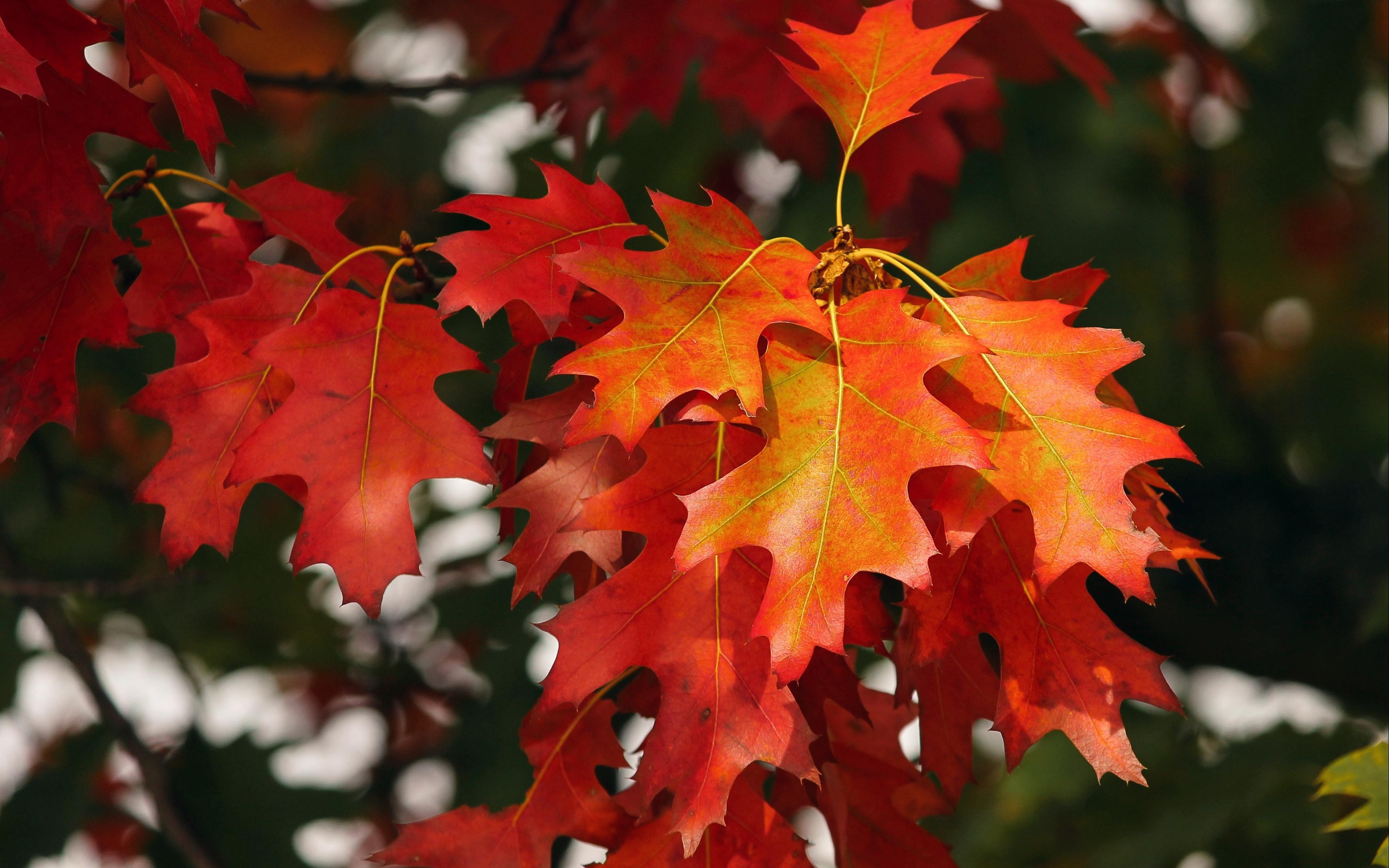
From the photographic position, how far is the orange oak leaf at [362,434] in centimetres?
101

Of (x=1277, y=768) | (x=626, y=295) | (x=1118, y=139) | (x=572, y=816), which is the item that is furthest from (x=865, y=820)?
(x=1118, y=139)

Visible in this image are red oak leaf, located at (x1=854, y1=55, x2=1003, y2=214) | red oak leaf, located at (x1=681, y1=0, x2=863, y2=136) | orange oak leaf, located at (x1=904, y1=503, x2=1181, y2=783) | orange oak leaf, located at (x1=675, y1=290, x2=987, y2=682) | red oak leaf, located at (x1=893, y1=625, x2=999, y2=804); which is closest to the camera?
orange oak leaf, located at (x1=675, y1=290, x2=987, y2=682)

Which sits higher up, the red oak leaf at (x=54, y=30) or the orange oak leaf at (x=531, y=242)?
the red oak leaf at (x=54, y=30)

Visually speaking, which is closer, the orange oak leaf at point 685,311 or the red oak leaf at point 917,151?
the orange oak leaf at point 685,311

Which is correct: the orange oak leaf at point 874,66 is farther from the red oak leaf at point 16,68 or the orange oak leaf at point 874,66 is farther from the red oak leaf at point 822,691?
the red oak leaf at point 16,68

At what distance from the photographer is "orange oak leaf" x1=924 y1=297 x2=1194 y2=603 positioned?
2.98 ft

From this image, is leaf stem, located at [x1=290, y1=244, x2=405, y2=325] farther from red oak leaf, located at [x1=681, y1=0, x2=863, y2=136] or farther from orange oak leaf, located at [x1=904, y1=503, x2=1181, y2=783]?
red oak leaf, located at [x1=681, y1=0, x2=863, y2=136]

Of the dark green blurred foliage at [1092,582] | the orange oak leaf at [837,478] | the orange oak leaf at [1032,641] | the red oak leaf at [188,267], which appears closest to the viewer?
the orange oak leaf at [837,478]

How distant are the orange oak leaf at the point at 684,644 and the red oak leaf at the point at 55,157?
610 mm

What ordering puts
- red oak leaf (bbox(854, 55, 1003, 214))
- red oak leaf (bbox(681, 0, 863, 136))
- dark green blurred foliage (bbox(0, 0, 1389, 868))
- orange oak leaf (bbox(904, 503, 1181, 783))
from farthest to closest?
dark green blurred foliage (bbox(0, 0, 1389, 868)), red oak leaf (bbox(854, 55, 1003, 214)), red oak leaf (bbox(681, 0, 863, 136)), orange oak leaf (bbox(904, 503, 1181, 783))

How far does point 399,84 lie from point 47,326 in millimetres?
1051

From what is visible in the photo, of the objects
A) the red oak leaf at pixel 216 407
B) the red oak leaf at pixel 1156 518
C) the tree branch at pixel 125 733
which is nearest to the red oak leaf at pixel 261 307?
the red oak leaf at pixel 216 407

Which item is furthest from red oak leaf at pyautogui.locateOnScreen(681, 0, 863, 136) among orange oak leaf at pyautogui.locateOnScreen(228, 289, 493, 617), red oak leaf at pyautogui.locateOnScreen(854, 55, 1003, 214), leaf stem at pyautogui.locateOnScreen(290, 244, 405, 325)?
orange oak leaf at pyautogui.locateOnScreen(228, 289, 493, 617)

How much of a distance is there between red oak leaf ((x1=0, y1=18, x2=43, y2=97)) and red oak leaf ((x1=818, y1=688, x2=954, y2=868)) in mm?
930
